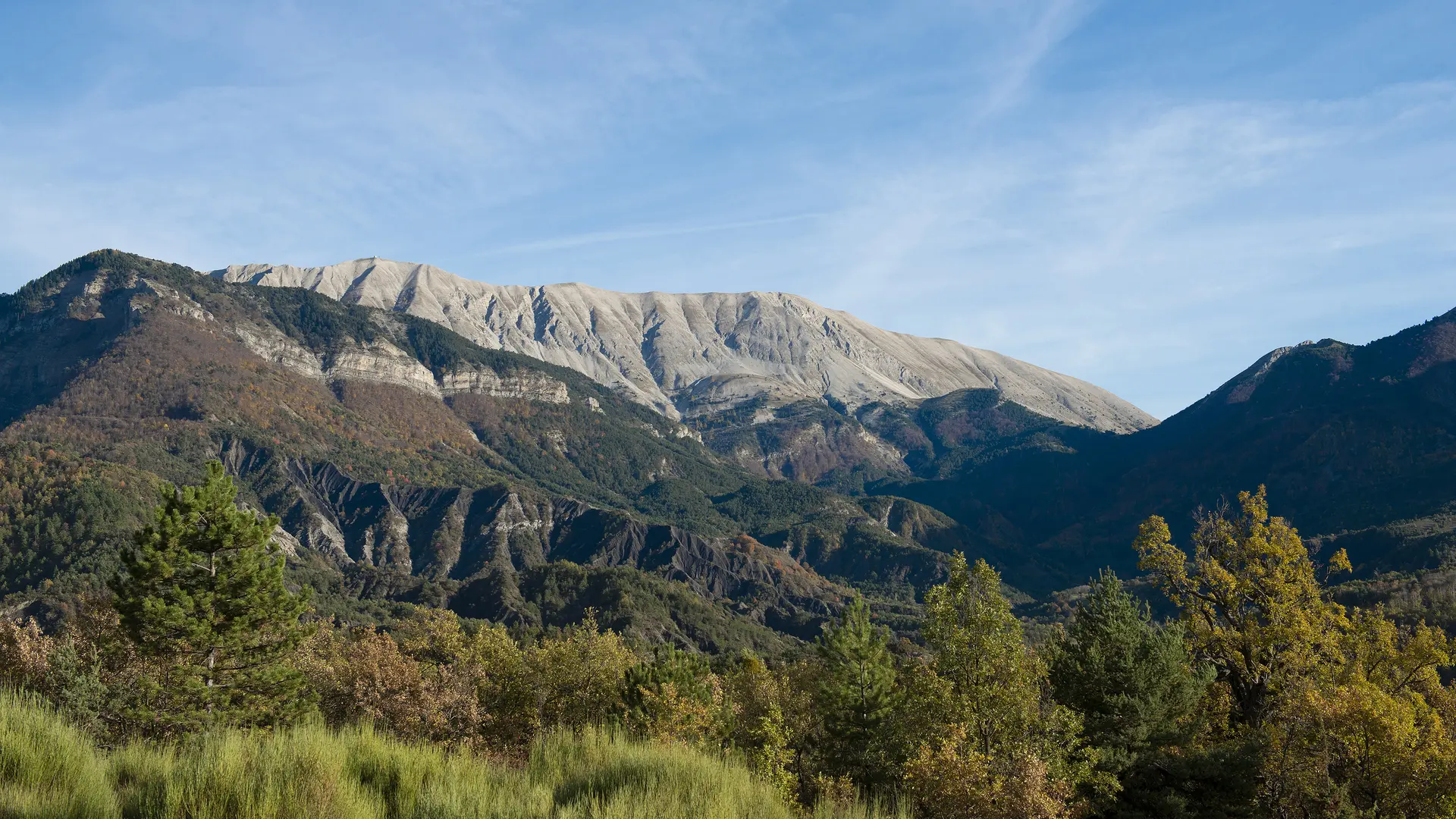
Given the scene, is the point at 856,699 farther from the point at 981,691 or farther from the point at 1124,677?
the point at 981,691

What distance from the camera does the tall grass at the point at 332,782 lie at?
29.1 feet

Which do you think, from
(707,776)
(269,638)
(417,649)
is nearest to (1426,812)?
(707,776)

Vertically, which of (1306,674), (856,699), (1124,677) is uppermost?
(1306,674)

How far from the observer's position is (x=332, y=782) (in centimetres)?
934

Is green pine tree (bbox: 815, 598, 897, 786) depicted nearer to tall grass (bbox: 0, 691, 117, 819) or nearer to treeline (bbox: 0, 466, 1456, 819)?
treeline (bbox: 0, 466, 1456, 819)

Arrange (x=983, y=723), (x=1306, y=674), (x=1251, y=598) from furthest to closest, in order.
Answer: (x=1251, y=598) → (x=1306, y=674) → (x=983, y=723)

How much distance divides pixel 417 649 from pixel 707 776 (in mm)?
73372

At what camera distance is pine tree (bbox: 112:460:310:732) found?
43.7 metres

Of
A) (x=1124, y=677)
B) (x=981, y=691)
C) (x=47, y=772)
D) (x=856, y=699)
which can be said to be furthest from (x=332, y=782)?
(x=856, y=699)

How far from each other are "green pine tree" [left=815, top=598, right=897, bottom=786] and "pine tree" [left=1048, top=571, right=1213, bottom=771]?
1110 centimetres

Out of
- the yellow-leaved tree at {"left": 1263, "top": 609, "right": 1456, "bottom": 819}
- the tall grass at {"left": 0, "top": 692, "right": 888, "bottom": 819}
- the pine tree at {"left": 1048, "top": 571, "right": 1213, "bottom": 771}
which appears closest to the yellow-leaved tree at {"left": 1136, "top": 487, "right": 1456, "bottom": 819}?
the yellow-leaved tree at {"left": 1263, "top": 609, "right": 1456, "bottom": 819}

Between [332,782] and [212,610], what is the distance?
140 feet

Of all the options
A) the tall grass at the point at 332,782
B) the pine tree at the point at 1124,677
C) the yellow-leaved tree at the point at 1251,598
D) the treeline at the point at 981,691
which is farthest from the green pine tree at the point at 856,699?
the tall grass at the point at 332,782

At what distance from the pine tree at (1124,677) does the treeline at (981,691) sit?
141 millimetres
